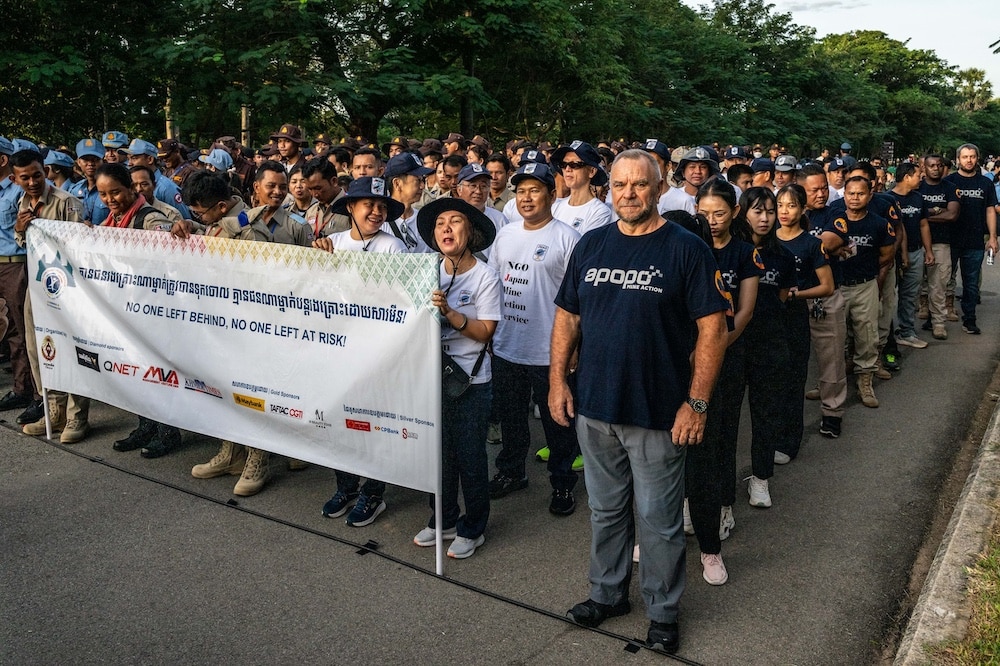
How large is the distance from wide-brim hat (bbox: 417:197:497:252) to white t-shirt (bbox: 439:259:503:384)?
0.66ft

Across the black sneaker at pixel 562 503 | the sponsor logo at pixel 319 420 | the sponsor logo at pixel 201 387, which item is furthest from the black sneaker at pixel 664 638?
the sponsor logo at pixel 201 387

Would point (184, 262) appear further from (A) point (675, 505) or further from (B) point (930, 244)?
(B) point (930, 244)

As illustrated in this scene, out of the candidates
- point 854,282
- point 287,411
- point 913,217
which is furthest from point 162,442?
point 913,217

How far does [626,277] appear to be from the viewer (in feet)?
11.2

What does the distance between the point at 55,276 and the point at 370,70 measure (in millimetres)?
15089

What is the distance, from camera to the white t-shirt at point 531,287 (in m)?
5.17

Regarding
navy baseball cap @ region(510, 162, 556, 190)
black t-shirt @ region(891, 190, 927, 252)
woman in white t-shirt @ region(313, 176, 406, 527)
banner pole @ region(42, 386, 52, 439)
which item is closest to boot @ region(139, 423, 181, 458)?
banner pole @ region(42, 386, 52, 439)

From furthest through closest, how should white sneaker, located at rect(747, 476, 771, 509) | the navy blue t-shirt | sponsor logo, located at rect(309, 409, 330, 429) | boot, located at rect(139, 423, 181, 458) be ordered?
boot, located at rect(139, 423, 181, 458)
white sneaker, located at rect(747, 476, 771, 509)
sponsor logo, located at rect(309, 409, 330, 429)
the navy blue t-shirt

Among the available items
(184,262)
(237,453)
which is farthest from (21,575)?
(184,262)

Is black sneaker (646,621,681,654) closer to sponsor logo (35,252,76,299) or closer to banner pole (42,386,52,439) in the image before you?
sponsor logo (35,252,76,299)

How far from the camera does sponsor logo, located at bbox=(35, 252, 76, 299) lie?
19.3 ft

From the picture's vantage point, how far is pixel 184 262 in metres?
5.24

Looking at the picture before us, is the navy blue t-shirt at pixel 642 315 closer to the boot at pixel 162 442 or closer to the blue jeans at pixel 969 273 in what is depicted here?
the boot at pixel 162 442

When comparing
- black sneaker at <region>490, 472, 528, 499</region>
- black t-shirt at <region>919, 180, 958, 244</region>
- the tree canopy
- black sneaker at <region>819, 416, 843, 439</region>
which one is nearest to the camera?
black sneaker at <region>490, 472, 528, 499</region>
